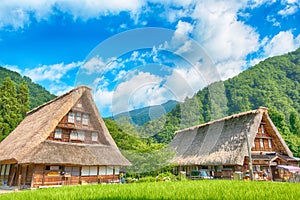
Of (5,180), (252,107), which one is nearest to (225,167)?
(5,180)

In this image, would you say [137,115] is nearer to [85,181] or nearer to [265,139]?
[85,181]

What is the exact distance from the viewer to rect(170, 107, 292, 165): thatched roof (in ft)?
66.0

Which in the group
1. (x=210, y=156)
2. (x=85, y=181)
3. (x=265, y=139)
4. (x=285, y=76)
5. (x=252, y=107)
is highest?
(x=285, y=76)

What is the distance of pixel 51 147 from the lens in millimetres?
16172

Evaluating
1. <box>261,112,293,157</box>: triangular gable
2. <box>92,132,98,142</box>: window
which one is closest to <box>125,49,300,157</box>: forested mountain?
<box>261,112,293,157</box>: triangular gable

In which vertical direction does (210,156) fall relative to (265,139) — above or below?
below

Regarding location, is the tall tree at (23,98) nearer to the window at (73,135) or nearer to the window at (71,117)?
the window at (71,117)

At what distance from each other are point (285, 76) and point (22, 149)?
173ft

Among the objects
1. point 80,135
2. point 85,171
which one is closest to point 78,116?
point 80,135

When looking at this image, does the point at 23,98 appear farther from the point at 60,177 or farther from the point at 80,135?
the point at 60,177

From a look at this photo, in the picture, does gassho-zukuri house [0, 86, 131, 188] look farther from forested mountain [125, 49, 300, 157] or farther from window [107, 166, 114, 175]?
forested mountain [125, 49, 300, 157]

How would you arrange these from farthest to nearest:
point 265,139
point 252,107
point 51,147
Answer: point 252,107, point 265,139, point 51,147

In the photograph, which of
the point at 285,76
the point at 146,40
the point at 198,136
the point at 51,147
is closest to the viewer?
the point at 146,40

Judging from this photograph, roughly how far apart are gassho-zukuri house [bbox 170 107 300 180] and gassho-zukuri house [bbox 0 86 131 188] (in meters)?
8.09
